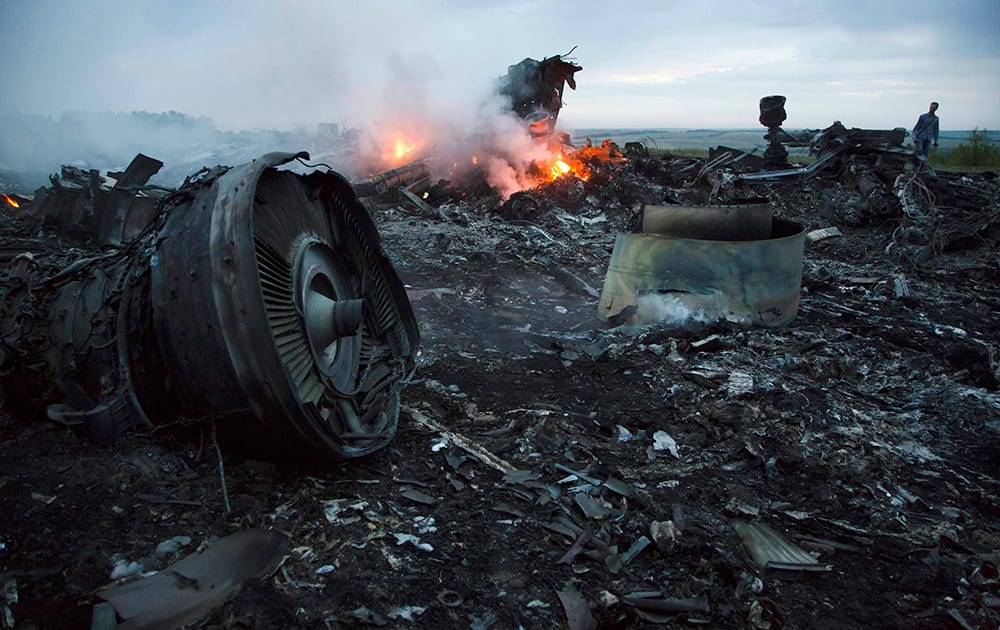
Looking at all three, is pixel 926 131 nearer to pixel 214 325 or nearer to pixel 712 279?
pixel 712 279

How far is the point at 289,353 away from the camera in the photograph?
2.90 meters

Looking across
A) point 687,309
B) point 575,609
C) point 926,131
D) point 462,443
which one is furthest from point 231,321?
point 926,131

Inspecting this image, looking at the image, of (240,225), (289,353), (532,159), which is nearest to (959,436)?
(289,353)

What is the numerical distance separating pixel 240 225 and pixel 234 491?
132cm

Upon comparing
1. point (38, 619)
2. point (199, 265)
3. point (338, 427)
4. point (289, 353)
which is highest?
point (199, 265)

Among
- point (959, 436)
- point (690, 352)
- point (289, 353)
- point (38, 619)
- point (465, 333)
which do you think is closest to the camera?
point (38, 619)

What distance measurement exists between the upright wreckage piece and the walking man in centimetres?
1708

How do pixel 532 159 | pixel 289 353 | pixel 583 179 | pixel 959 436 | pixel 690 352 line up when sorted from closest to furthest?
1. pixel 289 353
2. pixel 959 436
3. pixel 690 352
4. pixel 583 179
5. pixel 532 159

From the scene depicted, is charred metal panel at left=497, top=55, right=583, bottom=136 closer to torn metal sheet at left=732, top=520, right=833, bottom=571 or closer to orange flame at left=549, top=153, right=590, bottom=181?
orange flame at left=549, top=153, right=590, bottom=181

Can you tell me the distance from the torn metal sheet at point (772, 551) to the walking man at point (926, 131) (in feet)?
53.3

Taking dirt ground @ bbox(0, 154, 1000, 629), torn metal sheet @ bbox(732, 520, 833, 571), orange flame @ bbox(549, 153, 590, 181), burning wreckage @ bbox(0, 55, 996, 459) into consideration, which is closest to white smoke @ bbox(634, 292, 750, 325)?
dirt ground @ bbox(0, 154, 1000, 629)

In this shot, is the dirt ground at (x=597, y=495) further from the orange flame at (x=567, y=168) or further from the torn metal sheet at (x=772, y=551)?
the orange flame at (x=567, y=168)

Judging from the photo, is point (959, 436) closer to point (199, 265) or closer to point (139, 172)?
point (199, 265)

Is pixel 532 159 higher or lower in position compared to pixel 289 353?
higher
